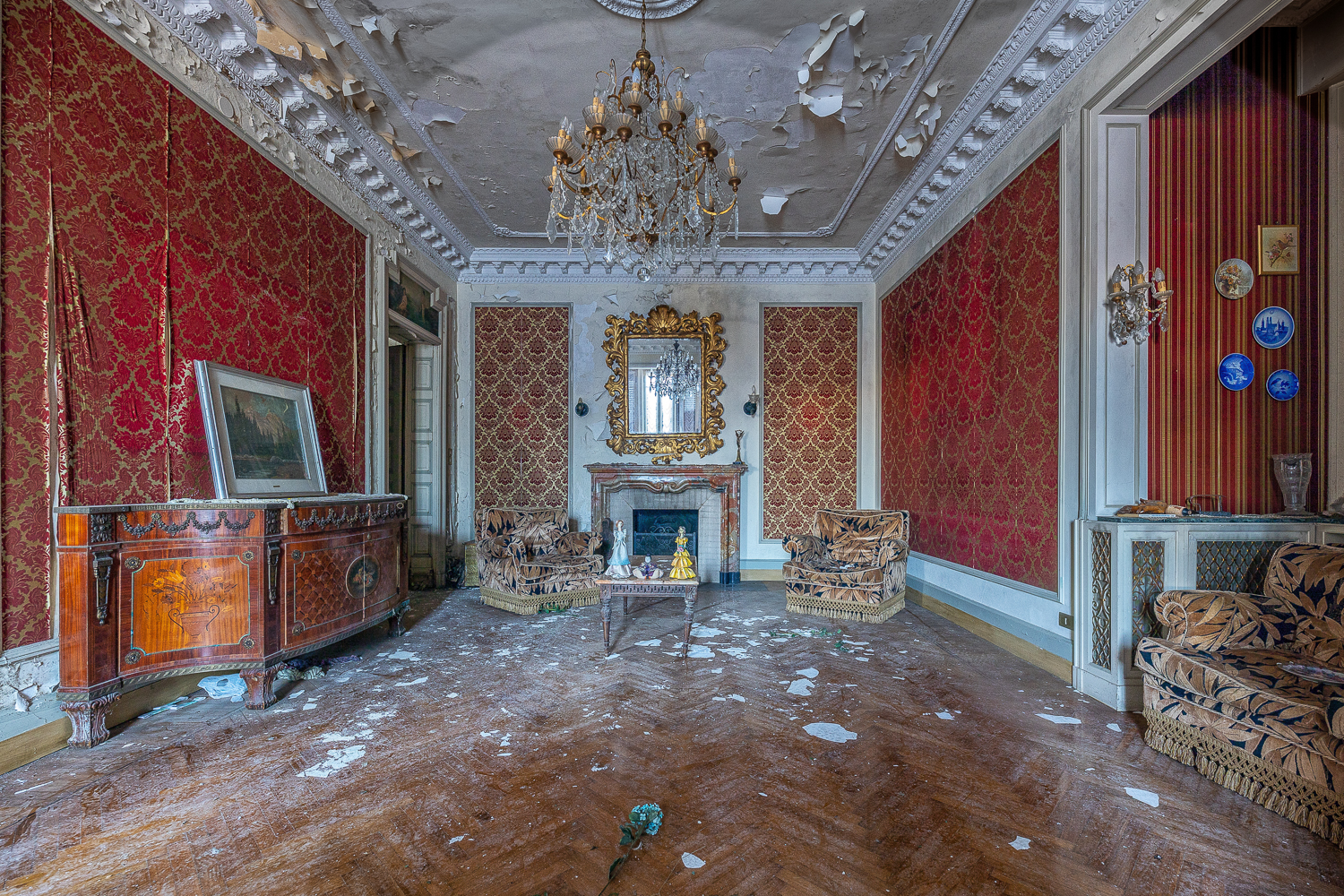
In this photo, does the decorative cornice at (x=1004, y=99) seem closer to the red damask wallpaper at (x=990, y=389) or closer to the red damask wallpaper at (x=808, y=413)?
the red damask wallpaper at (x=990, y=389)

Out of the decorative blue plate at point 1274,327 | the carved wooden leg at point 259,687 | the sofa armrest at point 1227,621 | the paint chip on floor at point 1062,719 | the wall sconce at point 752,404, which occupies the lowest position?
the paint chip on floor at point 1062,719

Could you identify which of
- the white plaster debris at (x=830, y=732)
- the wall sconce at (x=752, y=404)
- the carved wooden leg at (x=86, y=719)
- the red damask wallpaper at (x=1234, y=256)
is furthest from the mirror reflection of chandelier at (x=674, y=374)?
the carved wooden leg at (x=86, y=719)

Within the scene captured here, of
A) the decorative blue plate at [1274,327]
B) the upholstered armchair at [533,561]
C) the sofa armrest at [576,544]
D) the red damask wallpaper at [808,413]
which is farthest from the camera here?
the red damask wallpaper at [808,413]

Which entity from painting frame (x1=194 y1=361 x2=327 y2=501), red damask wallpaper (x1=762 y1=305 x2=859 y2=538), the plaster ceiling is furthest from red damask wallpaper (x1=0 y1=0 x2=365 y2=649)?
red damask wallpaper (x1=762 y1=305 x2=859 y2=538)

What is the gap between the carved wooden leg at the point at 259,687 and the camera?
2.80 meters

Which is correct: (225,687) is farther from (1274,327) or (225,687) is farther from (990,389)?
(1274,327)

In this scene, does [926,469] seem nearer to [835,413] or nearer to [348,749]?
[835,413]

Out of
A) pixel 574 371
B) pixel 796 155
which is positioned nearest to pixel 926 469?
pixel 796 155

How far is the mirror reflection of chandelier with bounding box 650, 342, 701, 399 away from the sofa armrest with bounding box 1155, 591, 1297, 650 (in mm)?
4609

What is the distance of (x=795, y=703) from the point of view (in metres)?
2.88

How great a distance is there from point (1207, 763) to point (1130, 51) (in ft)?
10.7

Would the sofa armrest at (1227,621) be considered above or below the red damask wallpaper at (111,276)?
below

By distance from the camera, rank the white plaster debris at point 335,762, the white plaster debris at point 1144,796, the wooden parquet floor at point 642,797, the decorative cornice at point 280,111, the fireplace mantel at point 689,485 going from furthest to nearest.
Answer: the fireplace mantel at point 689,485, the decorative cornice at point 280,111, the white plaster debris at point 335,762, the white plaster debris at point 1144,796, the wooden parquet floor at point 642,797

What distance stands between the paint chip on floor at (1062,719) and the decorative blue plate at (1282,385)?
2.05m
